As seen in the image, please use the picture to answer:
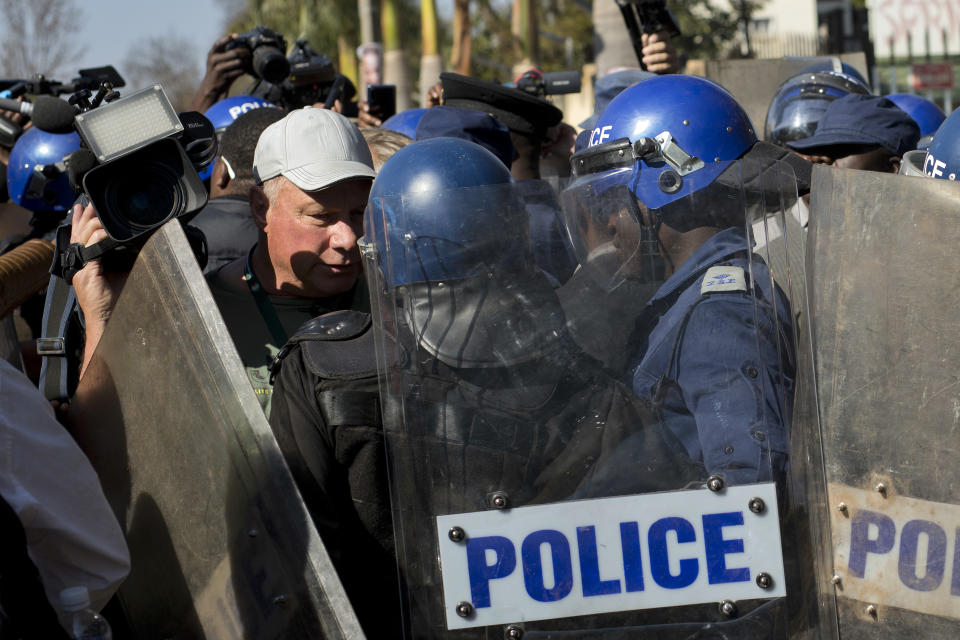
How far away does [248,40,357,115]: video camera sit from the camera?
6.13m

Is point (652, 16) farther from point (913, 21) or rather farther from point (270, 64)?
point (913, 21)

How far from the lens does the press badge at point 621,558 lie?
71.5 inches

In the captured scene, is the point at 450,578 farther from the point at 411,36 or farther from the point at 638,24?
the point at 411,36

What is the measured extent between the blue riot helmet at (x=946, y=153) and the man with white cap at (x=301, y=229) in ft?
5.18

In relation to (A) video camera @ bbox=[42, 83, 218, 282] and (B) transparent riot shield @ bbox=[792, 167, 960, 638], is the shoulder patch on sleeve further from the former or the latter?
(A) video camera @ bbox=[42, 83, 218, 282]

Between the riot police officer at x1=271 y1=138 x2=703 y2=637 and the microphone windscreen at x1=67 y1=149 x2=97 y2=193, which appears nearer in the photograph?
the riot police officer at x1=271 y1=138 x2=703 y2=637

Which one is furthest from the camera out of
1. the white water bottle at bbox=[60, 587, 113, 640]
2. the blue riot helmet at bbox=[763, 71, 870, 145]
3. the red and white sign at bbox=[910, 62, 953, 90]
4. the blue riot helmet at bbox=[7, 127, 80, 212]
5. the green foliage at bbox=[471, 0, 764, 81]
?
the green foliage at bbox=[471, 0, 764, 81]

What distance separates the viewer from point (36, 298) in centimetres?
456

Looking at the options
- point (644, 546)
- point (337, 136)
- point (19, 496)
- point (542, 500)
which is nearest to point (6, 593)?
point (19, 496)

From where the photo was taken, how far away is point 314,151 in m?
3.20

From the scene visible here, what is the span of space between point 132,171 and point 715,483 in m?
1.43

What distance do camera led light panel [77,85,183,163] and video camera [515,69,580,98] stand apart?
358cm

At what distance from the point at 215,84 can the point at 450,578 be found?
4925 mm

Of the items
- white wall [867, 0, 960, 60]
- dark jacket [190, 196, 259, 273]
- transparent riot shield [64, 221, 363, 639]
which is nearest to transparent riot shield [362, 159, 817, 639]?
transparent riot shield [64, 221, 363, 639]
